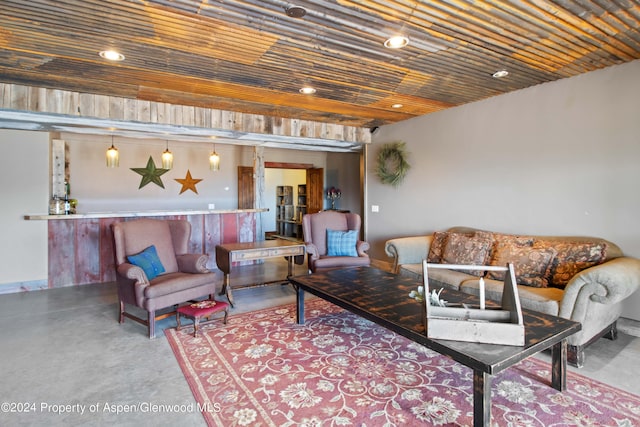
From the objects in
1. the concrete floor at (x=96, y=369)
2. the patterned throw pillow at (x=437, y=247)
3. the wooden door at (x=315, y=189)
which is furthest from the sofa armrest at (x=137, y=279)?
the wooden door at (x=315, y=189)

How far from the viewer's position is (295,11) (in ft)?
6.93

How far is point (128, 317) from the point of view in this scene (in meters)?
3.36

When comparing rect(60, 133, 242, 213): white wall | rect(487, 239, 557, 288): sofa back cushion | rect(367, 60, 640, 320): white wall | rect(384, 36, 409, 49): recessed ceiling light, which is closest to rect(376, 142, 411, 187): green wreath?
rect(367, 60, 640, 320): white wall

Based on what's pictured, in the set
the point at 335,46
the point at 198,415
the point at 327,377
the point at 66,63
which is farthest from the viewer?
the point at 66,63

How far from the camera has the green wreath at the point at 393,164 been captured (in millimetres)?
5277

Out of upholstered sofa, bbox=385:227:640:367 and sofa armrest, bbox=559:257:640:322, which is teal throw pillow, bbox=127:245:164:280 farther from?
sofa armrest, bbox=559:257:640:322

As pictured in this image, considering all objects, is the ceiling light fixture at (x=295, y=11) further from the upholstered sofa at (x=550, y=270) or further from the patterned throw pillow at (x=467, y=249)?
the patterned throw pillow at (x=467, y=249)

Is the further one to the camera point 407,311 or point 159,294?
point 159,294

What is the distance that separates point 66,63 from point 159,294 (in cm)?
215

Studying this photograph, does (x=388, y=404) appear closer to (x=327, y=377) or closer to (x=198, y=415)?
(x=327, y=377)

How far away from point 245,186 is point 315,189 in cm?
175

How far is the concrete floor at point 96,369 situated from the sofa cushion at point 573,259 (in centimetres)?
59

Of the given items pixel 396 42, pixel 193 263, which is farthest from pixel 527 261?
pixel 193 263

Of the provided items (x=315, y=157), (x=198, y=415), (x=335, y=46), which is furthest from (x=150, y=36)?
(x=315, y=157)
